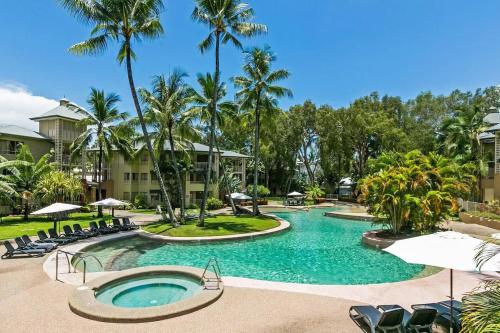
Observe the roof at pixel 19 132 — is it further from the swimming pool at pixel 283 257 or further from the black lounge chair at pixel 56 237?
the swimming pool at pixel 283 257

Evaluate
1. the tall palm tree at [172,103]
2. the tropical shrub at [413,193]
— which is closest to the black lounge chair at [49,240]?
the tall palm tree at [172,103]

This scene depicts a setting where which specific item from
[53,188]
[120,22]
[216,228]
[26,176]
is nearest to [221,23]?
[120,22]

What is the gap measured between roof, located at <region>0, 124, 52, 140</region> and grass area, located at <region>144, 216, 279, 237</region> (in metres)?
24.5

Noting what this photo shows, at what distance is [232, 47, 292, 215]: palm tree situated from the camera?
30.2m

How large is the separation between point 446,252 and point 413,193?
13.1 m

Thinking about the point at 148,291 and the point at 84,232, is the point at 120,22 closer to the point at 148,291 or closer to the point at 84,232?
the point at 84,232

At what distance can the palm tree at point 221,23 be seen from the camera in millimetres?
23344

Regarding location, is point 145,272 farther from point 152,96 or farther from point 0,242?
point 152,96

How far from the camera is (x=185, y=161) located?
125 feet

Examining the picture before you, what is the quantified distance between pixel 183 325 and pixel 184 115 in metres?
19.6

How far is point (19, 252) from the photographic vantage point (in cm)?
1595

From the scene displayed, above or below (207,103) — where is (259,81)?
above

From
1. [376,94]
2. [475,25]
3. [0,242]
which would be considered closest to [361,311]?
[475,25]

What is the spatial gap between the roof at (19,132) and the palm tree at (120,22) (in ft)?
71.9
